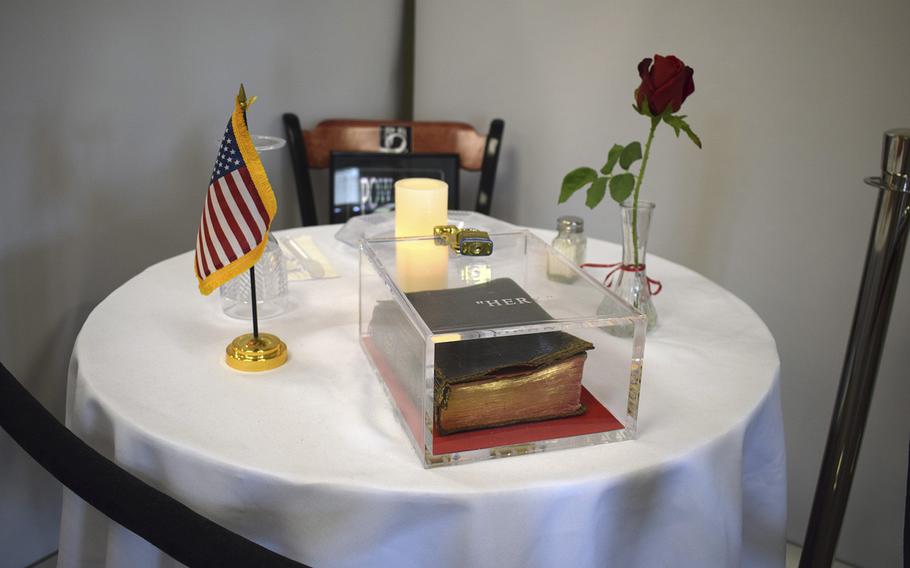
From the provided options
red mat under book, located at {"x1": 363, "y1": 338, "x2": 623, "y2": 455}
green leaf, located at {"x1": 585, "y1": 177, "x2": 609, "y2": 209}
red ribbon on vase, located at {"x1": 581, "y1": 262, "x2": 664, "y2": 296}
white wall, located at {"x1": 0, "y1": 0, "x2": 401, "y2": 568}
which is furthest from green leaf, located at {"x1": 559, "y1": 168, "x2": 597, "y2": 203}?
white wall, located at {"x1": 0, "y1": 0, "x2": 401, "y2": 568}

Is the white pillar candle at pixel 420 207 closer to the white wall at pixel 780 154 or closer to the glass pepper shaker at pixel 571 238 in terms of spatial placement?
the glass pepper shaker at pixel 571 238

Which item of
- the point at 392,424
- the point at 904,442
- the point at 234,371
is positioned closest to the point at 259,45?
the point at 234,371

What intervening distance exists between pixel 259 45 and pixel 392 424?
1.58m

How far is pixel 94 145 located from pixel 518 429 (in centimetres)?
139

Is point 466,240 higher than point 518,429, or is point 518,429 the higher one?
point 466,240

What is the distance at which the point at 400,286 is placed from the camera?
1069 mm

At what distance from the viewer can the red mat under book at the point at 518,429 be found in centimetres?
90

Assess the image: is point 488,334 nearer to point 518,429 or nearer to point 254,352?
point 518,429

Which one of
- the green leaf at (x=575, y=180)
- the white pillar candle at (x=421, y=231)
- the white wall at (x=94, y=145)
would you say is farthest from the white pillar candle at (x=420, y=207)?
the white wall at (x=94, y=145)

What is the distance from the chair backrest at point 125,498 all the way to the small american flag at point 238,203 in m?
0.28

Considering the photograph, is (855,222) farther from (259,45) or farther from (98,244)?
(98,244)

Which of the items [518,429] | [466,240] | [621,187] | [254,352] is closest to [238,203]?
[254,352]

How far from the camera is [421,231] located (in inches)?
48.9

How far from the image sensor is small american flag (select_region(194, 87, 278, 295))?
1.02 metres
